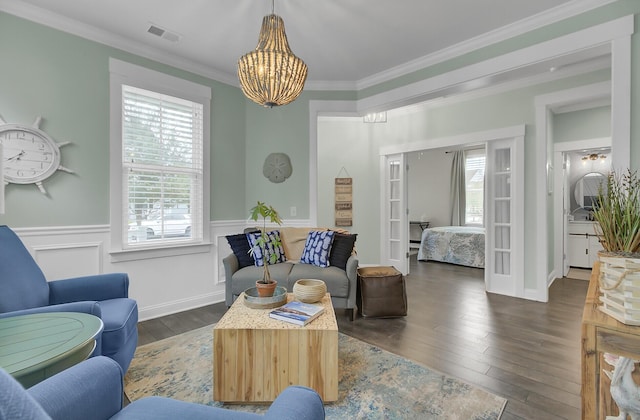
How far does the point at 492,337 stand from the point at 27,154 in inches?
169

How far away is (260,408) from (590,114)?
5683 millimetres

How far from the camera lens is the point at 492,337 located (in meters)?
2.73

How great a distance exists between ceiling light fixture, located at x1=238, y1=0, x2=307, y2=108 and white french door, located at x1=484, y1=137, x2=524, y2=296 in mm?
3309

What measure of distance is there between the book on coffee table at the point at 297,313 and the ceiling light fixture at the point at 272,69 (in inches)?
57.2

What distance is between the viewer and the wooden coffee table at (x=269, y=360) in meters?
1.77

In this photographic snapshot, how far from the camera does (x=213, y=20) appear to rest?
8.91ft

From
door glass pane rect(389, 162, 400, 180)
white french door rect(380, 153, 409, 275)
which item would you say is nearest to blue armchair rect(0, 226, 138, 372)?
white french door rect(380, 153, 409, 275)

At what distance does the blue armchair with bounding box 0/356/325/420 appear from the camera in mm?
912

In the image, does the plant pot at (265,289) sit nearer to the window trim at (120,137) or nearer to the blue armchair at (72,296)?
the blue armchair at (72,296)

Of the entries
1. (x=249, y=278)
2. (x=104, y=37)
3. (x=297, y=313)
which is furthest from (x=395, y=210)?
(x=104, y=37)

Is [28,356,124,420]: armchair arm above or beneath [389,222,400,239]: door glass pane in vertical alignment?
beneath

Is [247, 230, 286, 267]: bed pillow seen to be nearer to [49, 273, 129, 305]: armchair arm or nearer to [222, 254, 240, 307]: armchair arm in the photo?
[222, 254, 240, 307]: armchair arm

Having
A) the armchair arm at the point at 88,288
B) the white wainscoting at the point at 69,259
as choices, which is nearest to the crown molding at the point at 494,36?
the armchair arm at the point at 88,288

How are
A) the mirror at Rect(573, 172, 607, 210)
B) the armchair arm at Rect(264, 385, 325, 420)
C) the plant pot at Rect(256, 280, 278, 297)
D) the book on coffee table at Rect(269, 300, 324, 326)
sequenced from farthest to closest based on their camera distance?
the mirror at Rect(573, 172, 607, 210) < the plant pot at Rect(256, 280, 278, 297) < the book on coffee table at Rect(269, 300, 324, 326) < the armchair arm at Rect(264, 385, 325, 420)
